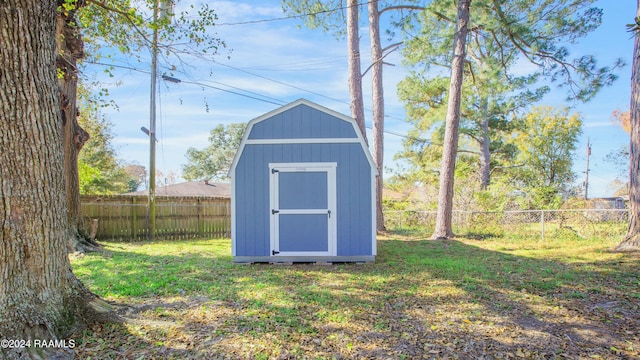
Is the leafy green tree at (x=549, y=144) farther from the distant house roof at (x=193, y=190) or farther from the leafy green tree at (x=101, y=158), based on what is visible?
the leafy green tree at (x=101, y=158)

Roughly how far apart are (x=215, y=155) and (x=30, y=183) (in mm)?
28330

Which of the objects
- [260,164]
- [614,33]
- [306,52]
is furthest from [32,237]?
[306,52]

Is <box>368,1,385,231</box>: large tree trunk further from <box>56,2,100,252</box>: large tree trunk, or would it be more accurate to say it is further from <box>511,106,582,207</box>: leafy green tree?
<box>511,106,582,207</box>: leafy green tree

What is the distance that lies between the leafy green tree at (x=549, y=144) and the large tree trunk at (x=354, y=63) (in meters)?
12.8

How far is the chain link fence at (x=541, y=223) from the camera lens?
27.2 feet

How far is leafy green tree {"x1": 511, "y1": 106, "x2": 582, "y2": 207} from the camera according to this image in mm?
19094

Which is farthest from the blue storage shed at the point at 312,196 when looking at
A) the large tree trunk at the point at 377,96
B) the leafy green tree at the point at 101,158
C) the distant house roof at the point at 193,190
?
the distant house roof at the point at 193,190

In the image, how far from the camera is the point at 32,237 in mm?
2373

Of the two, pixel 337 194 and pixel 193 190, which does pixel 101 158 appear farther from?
pixel 337 194

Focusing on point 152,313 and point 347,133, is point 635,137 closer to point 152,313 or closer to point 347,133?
point 347,133

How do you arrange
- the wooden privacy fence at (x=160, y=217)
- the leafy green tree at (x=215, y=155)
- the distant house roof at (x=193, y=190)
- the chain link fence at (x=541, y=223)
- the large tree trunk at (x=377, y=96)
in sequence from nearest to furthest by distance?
the chain link fence at (x=541, y=223), the wooden privacy fence at (x=160, y=217), the large tree trunk at (x=377, y=96), the distant house roof at (x=193, y=190), the leafy green tree at (x=215, y=155)

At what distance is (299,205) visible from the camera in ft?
19.1

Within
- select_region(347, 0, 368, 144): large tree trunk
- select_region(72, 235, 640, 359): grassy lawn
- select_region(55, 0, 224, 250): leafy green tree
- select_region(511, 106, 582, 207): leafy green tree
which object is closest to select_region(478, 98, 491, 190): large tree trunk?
select_region(511, 106, 582, 207): leafy green tree

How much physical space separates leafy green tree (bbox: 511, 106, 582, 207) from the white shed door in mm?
16604
